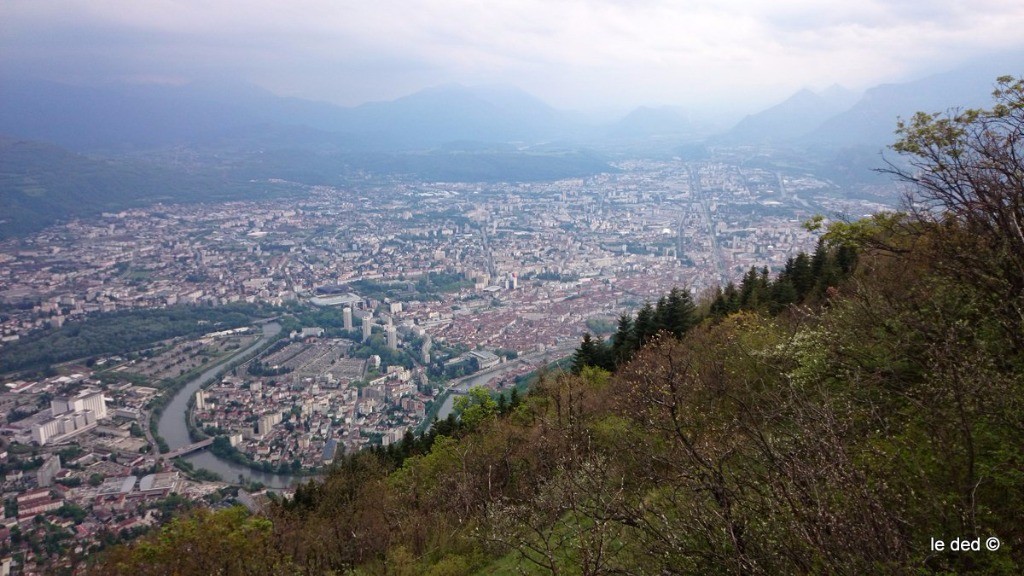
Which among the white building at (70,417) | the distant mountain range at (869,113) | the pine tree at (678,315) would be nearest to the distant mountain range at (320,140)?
the distant mountain range at (869,113)

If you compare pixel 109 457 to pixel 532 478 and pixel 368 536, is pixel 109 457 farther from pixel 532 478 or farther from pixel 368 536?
pixel 532 478

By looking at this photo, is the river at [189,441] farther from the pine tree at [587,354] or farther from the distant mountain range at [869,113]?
the distant mountain range at [869,113]

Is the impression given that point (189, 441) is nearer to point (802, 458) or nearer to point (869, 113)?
point (802, 458)

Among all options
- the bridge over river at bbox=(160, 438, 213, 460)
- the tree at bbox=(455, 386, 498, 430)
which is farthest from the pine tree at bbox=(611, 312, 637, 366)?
the bridge over river at bbox=(160, 438, 213, 460)

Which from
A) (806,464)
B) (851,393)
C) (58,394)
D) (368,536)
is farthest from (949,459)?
(58,394)

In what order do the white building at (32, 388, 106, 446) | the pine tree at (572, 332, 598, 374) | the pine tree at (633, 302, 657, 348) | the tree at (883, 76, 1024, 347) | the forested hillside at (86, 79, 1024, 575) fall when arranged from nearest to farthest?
the forested hillside at (86, 79, 1024, 575) < the tree at (883, 76, 1024, 347) < the pine tree at (633, 302, 657, 348) < the pine tree at (572, 332, 598, 374) < the white building at (32, 388, 106, 446)

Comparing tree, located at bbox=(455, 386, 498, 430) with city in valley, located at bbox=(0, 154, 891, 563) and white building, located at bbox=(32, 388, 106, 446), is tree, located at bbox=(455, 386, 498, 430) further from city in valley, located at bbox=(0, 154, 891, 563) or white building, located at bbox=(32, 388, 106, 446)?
white building, located at bbox=(32, 388, 106, 446)
